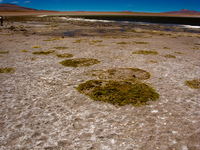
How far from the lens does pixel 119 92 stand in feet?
24.8

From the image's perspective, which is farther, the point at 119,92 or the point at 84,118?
the point at 119,92

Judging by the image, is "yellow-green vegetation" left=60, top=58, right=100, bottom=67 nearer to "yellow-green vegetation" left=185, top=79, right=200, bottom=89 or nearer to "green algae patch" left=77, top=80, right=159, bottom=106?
"green algae patch" left=77, top=80, right=159, bottom=106

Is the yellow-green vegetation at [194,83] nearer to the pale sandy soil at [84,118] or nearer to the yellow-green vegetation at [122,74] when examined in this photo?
the pale sandy soil at [84,118]

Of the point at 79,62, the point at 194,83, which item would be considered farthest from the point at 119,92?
the point at 79,62

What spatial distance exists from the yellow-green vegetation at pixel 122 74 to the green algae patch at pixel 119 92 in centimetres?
76

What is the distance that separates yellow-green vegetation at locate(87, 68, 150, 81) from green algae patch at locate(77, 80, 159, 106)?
763mm

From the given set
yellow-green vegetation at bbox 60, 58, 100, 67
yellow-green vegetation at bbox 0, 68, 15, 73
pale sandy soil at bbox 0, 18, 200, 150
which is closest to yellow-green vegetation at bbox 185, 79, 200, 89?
pale sandy soil at bbox 0, 18, 200, 150

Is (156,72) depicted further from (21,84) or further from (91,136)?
(21,84)

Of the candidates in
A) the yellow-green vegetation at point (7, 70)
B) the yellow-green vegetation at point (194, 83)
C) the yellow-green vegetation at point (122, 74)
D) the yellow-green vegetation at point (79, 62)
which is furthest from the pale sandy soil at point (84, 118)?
the yellow-green vegetation at point (79, 62)

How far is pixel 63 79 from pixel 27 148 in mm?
4986

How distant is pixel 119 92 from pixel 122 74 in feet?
8.79

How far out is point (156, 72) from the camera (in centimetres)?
1048

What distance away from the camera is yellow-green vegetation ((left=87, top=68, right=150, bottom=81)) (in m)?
9.49

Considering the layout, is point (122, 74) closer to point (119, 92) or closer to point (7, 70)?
point (119, 92)
